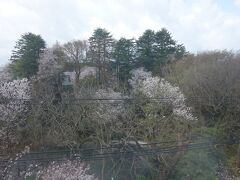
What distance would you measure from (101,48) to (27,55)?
6230 mm

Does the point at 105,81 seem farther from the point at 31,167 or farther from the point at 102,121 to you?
the point at 31,167

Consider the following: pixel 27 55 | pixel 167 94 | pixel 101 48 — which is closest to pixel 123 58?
pixel 101 48

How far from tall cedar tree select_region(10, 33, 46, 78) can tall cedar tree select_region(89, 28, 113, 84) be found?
416 cm

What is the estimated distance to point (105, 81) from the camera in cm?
2748

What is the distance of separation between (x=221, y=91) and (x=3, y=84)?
11.2 metres

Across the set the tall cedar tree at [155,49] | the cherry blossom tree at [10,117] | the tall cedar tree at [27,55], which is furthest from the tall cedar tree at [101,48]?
the cherry blossom tree at [10,117]

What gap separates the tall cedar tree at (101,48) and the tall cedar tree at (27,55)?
416 cm

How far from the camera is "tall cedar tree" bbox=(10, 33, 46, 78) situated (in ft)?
87.0

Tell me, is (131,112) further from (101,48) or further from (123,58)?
(101,48)

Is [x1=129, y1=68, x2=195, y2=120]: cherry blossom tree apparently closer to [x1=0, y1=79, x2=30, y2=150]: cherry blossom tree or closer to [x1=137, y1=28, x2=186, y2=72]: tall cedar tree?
[x1=0, y1=79, x2=30, y2=150]: cherry blossom tree

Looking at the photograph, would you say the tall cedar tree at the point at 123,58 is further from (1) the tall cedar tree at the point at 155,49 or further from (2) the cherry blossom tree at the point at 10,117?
(2) the cherry blossom tree at the point at 10,117

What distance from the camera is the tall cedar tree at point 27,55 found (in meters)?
26.5

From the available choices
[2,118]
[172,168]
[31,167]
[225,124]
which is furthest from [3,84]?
[225,124]

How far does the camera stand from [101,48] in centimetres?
3070
